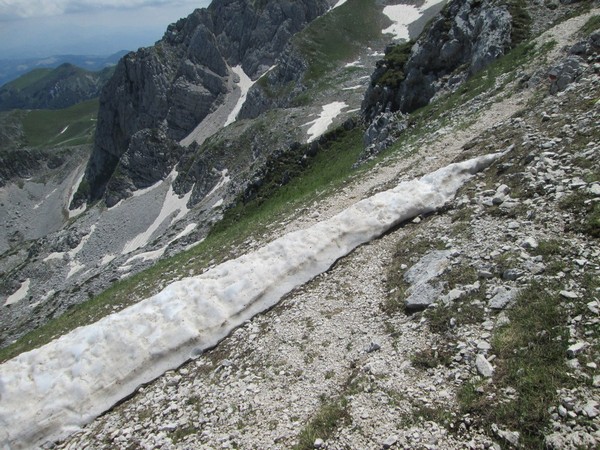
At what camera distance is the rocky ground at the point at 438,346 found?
7121 mm

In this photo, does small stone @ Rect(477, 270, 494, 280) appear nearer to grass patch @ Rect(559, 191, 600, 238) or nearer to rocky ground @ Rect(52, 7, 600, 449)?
rocky ground @ Rect(52, 7, 600, 449)

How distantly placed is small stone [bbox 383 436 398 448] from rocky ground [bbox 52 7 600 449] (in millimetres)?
22

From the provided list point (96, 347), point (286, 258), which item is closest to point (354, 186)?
point (286, 258)

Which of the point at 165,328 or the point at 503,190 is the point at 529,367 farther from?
the point at 165,328

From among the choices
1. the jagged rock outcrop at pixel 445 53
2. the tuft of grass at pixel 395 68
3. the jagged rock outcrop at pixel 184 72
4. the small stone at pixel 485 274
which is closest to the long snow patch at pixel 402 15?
the jagged rock outcrop at pixel 184 72

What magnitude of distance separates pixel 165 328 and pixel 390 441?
24.3 feet

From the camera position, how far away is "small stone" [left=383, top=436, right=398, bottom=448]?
7.26m

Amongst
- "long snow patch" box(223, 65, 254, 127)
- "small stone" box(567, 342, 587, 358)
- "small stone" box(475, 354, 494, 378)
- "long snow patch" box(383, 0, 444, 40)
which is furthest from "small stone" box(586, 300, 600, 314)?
"long snow patch" box(383, 0, 444, 40)

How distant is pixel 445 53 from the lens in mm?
49000

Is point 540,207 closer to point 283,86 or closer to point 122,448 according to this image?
point 122,448

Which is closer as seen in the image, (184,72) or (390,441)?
(390,441)

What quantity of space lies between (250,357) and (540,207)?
9669mm

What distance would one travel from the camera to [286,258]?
45.4 feet

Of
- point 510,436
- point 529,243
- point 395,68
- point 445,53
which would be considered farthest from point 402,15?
point 510,436
